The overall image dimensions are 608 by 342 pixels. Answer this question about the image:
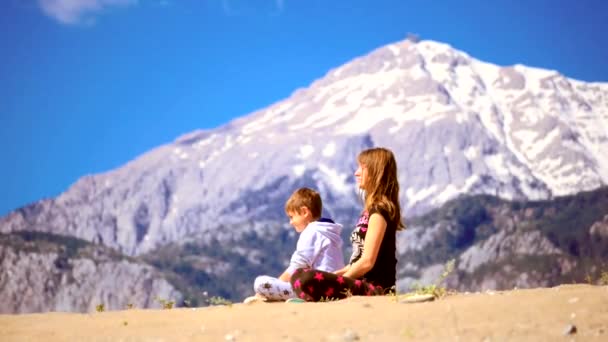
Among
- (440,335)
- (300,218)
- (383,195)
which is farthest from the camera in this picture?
(300,218)

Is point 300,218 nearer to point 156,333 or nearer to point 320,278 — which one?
point 320,278

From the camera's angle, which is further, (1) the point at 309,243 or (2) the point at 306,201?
(2) the point at 306,201

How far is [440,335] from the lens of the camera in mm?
10461

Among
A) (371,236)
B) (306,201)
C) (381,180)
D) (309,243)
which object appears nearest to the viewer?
(371,236)

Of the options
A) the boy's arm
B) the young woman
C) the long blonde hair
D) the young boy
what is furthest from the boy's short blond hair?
the long blonde hair

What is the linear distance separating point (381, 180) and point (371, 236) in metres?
1.00

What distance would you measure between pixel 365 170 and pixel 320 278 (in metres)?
2.02

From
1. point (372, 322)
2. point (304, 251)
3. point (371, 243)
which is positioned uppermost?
point (304, 251)

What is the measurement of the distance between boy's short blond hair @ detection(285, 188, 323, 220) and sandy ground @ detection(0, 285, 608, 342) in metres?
2.03

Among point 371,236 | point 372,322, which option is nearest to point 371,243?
point 371,236

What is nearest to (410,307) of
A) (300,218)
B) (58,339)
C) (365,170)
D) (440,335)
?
(440,335)

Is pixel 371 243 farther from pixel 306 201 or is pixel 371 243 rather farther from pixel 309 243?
pixel 306 201

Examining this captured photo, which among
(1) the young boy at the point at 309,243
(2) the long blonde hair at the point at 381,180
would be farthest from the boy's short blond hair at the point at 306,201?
(2) the long blonde hair at the point at 381,180

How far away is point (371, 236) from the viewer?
47.2ft
